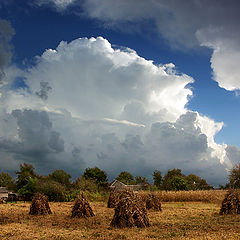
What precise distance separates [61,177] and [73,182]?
2.53 metres

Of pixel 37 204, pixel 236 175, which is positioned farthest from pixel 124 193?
pixel 236 175

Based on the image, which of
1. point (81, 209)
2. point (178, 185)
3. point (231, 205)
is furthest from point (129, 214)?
point (178, 185)

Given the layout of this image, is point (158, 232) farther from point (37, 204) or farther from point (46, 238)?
point (37, 204)

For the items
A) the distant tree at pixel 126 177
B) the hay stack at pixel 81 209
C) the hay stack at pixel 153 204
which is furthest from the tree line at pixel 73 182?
the hay stack at pixel 81 209

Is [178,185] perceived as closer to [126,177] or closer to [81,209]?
[126,177]

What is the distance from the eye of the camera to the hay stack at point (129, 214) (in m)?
12.9

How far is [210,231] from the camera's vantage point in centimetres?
1174

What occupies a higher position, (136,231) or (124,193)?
(124,193)

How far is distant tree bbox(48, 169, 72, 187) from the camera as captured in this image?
5248 centimetres

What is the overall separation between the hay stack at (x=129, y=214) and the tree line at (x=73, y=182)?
15100 mm

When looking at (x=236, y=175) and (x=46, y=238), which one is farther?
(x=236, y=175)

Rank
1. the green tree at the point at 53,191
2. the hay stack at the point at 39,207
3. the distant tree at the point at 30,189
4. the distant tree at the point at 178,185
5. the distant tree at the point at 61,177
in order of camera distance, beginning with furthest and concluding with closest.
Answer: the distant tree at the point at 178,185 → the distant tree at the point at 61,177 → the distant tree at the point at 30,189 → the green tree at the point at 53,191 → the hay stack at the point at 39,207

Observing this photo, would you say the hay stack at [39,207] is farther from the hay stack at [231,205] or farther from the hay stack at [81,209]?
the hay stack at [231,205]

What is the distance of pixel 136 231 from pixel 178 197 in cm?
3025
